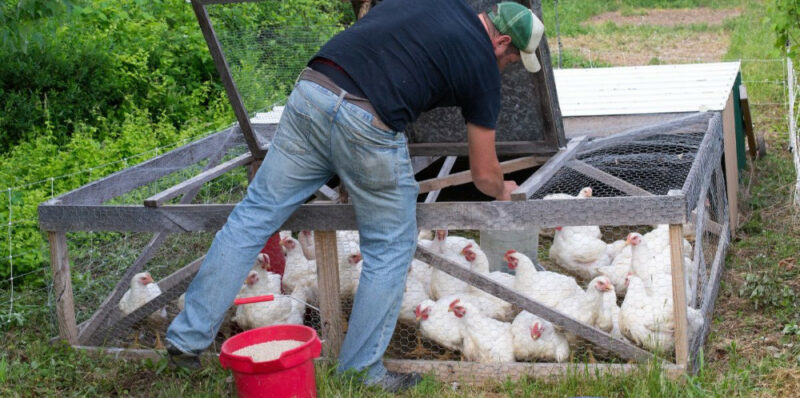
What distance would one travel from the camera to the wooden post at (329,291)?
362 cm

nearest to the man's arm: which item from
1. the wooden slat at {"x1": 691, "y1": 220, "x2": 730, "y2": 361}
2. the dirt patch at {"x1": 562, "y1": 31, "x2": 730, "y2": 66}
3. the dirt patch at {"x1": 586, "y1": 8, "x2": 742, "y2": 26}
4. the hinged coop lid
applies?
the hinged coop lid

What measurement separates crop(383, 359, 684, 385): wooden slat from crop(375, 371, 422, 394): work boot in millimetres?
73

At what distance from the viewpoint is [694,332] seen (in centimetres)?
359

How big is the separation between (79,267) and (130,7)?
197 inches

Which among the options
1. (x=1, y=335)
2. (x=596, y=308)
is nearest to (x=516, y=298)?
(x=596, y=308)

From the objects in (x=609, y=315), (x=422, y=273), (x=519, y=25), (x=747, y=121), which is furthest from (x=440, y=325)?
(x=747, y=121)

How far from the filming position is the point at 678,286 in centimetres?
328

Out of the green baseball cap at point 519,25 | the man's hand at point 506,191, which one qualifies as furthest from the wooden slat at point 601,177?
the green baseball cap at point 519,25

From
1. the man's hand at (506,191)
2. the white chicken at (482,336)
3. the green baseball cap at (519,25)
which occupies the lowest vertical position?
the white chicken at (482,336)

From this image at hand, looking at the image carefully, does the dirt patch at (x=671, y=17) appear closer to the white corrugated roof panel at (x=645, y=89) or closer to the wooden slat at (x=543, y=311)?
the white corrugated roof panel at (x=645, y=89)

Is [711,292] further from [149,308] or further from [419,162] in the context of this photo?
[149,308]

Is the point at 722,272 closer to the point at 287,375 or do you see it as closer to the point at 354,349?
the point at 354,349

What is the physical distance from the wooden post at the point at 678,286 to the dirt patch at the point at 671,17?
41.1ft

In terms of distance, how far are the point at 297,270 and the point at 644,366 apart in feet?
6.01
